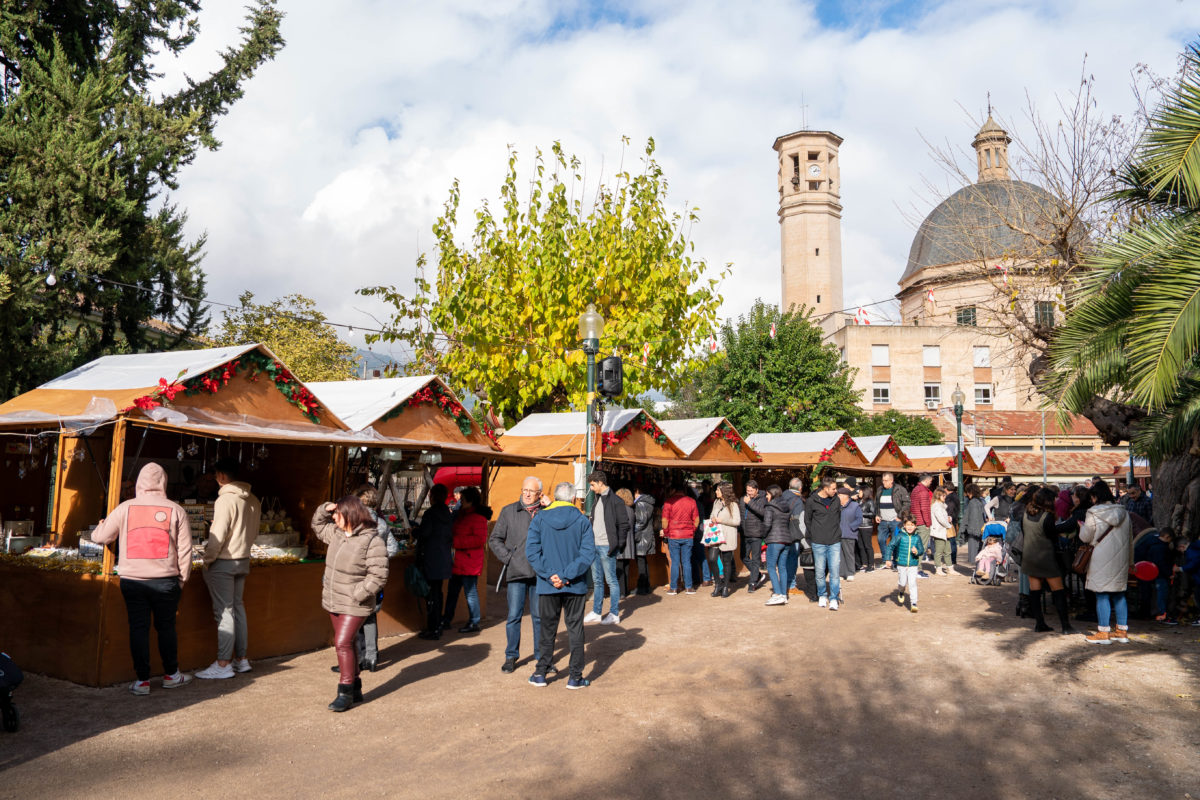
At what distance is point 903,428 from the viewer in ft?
161

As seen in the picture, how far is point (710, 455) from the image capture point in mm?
16828

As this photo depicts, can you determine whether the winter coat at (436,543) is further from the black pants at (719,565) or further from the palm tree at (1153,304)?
the palm tree at (1153,304)

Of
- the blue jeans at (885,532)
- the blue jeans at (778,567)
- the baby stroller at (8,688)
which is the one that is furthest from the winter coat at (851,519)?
the baby stroller at (8,688)

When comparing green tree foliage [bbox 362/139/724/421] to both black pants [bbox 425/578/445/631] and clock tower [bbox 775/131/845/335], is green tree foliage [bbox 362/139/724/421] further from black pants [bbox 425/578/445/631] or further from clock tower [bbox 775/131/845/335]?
clock tower [bbox 775/131/845/335]

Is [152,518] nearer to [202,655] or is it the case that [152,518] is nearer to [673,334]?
[202,655]

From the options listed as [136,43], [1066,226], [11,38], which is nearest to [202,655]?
[1066,226]

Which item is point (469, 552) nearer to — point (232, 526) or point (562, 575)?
point (562, 575)

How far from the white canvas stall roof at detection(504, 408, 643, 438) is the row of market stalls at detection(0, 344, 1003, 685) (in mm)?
1936

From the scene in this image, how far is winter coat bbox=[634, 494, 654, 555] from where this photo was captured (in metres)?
12.4

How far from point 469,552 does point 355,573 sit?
322 centimetres

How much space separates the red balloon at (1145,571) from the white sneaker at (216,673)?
31.9 ft

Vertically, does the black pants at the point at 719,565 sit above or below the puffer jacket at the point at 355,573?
below

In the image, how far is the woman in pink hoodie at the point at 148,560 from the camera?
6.39 metres

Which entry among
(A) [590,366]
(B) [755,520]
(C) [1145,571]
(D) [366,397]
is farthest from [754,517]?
(D) [366,397]
